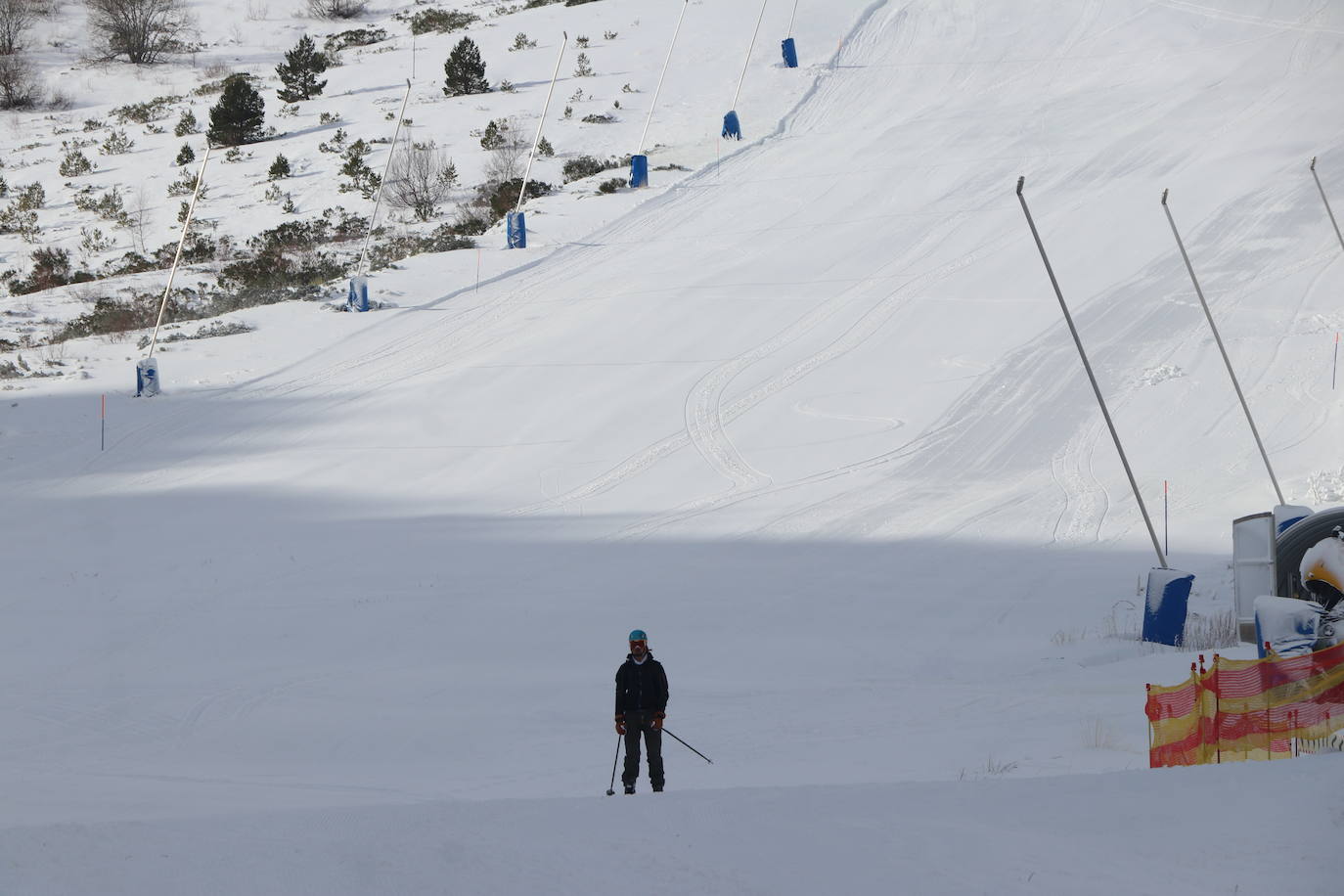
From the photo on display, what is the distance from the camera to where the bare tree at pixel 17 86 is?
4475 cm

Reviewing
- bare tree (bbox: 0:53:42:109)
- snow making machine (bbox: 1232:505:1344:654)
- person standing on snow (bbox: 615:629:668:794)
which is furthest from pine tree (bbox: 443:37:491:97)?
person standing on snow (bbox: 615:629:668:794)

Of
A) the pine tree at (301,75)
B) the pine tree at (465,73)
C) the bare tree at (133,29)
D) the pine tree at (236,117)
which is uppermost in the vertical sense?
the bare tree at (133,29)

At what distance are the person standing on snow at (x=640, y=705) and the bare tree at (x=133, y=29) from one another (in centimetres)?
4715

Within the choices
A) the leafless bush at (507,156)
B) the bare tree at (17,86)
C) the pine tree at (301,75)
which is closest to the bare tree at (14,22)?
the bare tree at (17,86)

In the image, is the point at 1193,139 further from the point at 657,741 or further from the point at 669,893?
the point at 669,893

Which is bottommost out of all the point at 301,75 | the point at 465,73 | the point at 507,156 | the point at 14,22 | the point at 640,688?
the point at 640,688

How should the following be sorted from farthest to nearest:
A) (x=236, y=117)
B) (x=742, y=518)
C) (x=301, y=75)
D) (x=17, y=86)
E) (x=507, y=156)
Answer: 1. (x=17, y=86)
2. (x=301, y=75)
3. (x=236, y=117)
4. (x=507, y=156)
5. (x=742, y=518)

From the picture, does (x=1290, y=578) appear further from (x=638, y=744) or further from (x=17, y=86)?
(x=17, y=86)

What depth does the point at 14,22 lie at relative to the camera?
49531mm

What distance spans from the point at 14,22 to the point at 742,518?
44866mm

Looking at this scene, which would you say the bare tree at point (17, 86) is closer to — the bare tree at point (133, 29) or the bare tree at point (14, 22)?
the bare tree at point (14, 22)

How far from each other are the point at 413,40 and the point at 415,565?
116ft

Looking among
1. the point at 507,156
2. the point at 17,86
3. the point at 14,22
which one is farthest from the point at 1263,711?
the point at 14,22

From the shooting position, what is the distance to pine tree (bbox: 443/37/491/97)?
128 feet
